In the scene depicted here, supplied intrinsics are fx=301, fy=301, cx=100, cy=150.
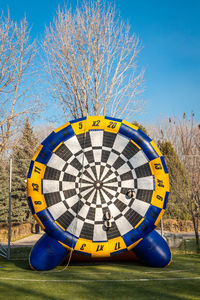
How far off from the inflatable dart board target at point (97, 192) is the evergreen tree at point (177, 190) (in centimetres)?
275

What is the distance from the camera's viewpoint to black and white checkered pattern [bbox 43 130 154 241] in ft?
16.1

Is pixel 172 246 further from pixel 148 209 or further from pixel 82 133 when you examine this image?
pixel 82 133

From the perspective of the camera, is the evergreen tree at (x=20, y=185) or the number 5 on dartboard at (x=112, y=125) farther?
the evergreen tree at (x=20, y=185)

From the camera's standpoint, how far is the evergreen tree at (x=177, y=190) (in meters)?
8.05

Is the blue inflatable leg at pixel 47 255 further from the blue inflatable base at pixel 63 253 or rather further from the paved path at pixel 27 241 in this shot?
the paved path at pixel 27 241

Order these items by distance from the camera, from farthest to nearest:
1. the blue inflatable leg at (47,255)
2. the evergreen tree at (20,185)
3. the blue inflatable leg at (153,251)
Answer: the evergreen tree at (20,185), the blue inflatable leg at (153,251), the blue inflatable leg at (47,255)

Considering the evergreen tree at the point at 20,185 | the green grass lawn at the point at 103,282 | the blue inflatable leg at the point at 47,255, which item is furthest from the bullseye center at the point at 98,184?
the evergreen tree at the point at 20,185

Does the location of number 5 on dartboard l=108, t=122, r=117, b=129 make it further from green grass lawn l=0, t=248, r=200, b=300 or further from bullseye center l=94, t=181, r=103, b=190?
green grass lawn l=0, t=248, r=200, b=300

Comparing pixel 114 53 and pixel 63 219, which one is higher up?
pixel 114 53

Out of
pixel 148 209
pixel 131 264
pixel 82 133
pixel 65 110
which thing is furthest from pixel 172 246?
pixel 65 110

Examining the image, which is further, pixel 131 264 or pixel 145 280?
pixel 131 264

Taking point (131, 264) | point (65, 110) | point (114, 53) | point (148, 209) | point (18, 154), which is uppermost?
point (114, 53)

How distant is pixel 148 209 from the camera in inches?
193

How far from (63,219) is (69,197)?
37 centimetres
